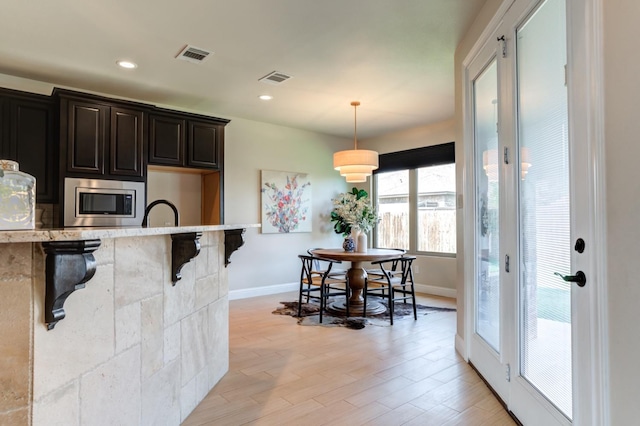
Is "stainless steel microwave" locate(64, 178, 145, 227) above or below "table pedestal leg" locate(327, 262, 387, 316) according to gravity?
above

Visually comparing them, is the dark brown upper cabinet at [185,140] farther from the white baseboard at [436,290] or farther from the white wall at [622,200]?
the white wall at [622,200]

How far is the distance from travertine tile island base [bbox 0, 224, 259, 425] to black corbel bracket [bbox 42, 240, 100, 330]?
0.01 meters

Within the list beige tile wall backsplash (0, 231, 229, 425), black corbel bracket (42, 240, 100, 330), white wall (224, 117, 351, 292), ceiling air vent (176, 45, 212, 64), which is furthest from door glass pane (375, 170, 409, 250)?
black corbel bracket (42, 240, 100, 330)

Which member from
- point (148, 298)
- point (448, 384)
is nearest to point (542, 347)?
point (448, 384)

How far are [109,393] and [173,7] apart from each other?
2.49m

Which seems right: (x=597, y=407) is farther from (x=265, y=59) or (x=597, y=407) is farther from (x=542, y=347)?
(x=265, y=59)

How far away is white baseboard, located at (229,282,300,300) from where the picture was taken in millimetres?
5504

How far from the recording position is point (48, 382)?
1.14 metres

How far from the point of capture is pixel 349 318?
4.38 meters

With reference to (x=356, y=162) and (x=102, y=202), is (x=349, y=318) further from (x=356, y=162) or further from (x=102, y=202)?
(x=102, y=202)

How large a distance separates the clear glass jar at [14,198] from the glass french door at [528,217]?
1.94 meters

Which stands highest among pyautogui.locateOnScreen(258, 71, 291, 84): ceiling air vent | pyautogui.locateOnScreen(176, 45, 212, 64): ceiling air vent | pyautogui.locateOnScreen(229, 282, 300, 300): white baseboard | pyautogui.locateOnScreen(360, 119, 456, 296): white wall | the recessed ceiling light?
pyautogui.locateOnScreen(258, 71, 291, 84): ceiling air vent

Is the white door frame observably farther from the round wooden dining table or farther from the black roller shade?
the black roller shade

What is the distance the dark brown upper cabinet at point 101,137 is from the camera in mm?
3641
